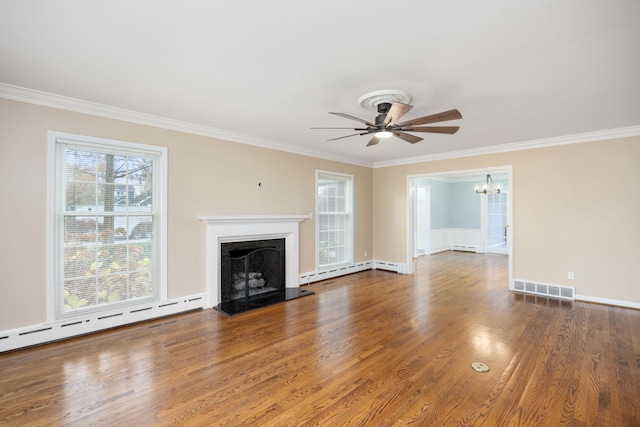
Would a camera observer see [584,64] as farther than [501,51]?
Yes

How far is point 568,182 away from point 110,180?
653 centimetres

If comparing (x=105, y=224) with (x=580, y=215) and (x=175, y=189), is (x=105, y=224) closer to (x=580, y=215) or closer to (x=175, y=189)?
(x=175, y=189)

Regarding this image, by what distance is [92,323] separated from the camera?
10.9 ft

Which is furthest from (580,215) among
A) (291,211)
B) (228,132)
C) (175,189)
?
(175,189)

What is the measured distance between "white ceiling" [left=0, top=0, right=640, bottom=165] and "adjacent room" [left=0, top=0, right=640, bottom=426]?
21 millimetres

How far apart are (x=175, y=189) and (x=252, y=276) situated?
5.99 feet

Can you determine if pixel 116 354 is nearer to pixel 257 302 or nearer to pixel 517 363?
pixel 257 302

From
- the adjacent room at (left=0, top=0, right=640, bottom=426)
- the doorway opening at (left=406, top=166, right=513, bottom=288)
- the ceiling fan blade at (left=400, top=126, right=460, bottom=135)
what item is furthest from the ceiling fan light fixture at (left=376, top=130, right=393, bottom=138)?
the doorway opening at (left=406, top=166, right=513, bottom=288)

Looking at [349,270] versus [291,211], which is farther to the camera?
[349,270]

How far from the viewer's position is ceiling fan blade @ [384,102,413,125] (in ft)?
8.19

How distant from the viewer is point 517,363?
2689 millimetres

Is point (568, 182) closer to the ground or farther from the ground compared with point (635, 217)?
farther from the ground

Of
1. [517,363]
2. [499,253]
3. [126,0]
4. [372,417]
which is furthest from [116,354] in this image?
[499,253]

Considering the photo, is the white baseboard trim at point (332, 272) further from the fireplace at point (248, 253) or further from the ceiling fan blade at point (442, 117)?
the ceiling fan blade at point (442, 117)
